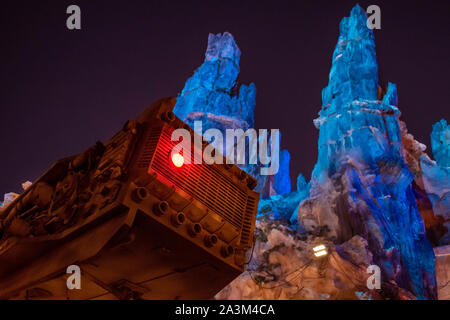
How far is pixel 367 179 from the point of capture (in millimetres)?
34969

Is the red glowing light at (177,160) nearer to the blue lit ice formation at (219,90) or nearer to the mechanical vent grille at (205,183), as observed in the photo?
the mechanical vent grille at (205,183)

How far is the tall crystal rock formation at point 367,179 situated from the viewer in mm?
31484

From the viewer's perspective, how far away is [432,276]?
3241cm

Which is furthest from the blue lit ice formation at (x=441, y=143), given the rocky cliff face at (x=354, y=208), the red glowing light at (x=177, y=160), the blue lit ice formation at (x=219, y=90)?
the red glowing light at (x=177, y=160)

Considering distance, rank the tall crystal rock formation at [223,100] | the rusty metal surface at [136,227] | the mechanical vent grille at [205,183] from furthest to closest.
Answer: the tall crystal rock formation at [223,100] → the mechanical vent grille at [205,183] → the rusty metal surface at [136,227]

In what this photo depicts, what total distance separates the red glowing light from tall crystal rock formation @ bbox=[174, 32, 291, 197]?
36907mm

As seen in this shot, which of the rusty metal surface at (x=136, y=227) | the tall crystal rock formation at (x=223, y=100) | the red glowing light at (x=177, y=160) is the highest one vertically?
the tall crystal rock formation at (x=223, y=100)

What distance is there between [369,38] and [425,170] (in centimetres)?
1537

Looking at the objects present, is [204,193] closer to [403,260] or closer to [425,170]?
[403,260]

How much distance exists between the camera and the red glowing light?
7.57 metres

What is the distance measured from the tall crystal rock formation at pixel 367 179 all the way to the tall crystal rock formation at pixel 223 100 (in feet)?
32.8

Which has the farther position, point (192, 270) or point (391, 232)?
point (391, 232)
